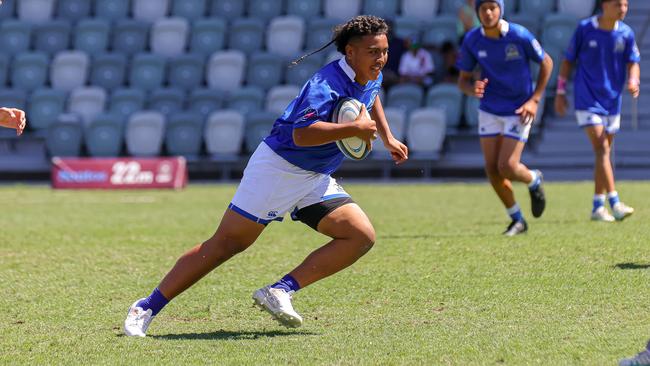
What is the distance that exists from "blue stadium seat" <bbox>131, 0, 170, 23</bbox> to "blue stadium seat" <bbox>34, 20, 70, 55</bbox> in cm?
146

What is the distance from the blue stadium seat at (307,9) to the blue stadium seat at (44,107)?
4698mm

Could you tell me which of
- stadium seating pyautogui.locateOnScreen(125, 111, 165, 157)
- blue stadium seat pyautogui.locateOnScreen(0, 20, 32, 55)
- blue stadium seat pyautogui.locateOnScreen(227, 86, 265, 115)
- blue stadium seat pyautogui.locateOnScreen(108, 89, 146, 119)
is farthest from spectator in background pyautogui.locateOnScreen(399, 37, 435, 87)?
blue stadium seat pyautogui.locateOnScreen(0, 20, 32, 55)

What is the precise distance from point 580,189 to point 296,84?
6.60 m

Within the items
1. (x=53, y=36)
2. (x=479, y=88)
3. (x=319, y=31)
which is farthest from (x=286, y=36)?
(x=479, y=88)

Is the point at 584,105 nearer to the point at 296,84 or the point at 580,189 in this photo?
the point at 580,189

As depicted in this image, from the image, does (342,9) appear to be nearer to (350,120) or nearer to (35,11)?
(35,11)

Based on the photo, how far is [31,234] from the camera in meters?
12.0

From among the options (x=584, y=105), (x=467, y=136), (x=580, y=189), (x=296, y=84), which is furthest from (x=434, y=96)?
(x=584, y=105)

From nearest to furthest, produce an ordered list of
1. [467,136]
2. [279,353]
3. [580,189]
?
1. [279,353]
2. [580,189]
3. [467,136]

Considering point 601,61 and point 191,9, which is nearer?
point 601,61

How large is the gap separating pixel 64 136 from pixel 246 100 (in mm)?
3305

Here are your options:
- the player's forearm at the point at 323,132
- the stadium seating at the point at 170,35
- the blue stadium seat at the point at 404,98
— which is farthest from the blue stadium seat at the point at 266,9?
the player's forearm at the point at 323,132

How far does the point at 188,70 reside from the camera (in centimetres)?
2200

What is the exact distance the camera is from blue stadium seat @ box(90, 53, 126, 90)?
877 inches
